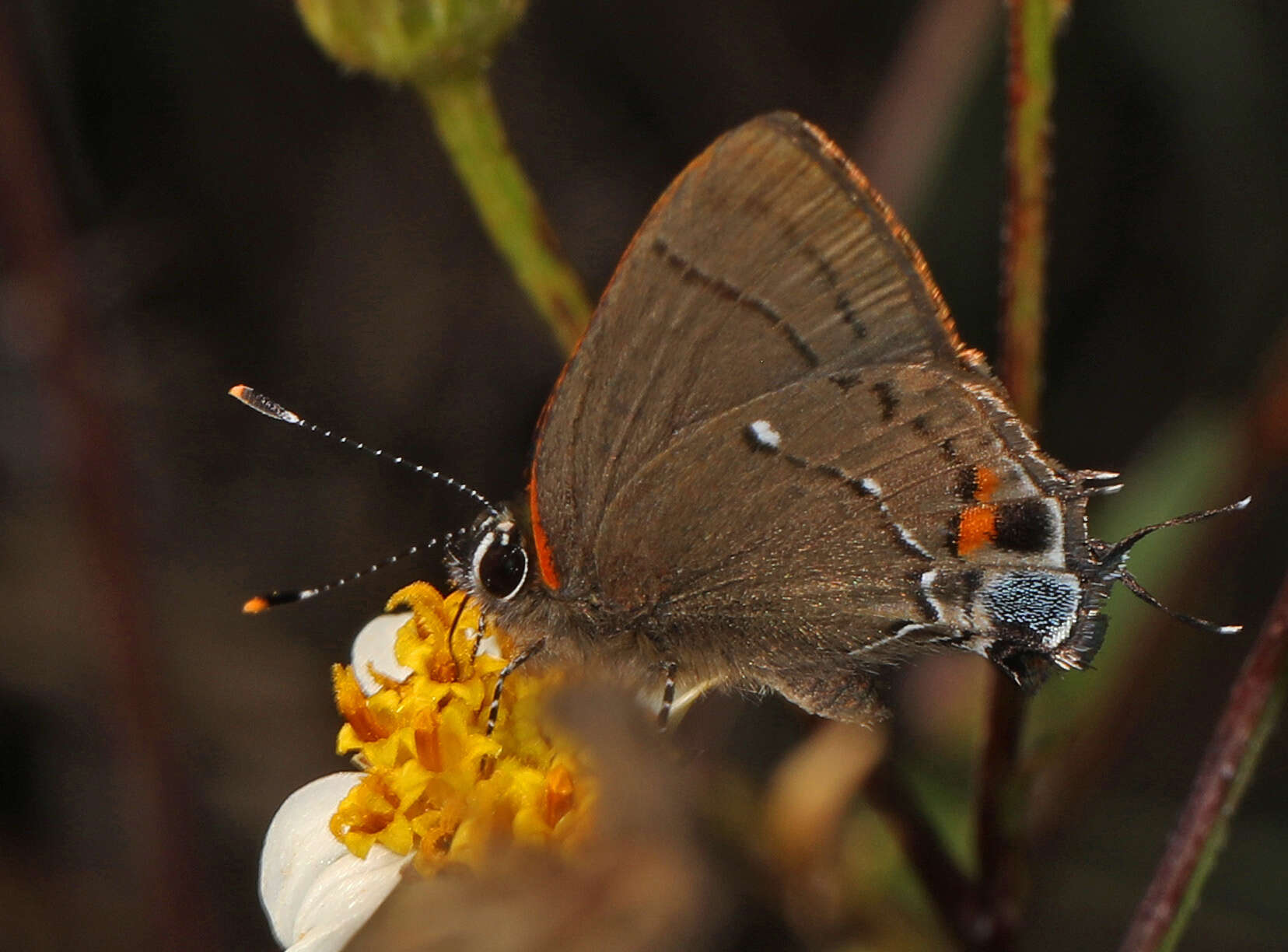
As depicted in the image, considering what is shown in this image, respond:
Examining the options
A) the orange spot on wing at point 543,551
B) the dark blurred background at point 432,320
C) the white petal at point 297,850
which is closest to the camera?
the white petal at point 297,850

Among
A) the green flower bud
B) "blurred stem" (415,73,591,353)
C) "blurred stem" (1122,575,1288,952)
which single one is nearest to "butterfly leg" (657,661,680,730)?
"blurred stem" (415,73,591,353)

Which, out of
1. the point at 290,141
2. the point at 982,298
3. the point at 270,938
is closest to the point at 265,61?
the point at 290,141

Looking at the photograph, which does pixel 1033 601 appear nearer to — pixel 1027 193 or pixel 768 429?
pixel 768 429

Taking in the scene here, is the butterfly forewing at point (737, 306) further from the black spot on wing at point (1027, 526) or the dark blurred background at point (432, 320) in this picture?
the dark blurred background at point (432, 320)

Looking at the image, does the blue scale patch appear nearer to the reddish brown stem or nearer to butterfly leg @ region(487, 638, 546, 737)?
butterfly leg @ region(487, 638, 546, 737)

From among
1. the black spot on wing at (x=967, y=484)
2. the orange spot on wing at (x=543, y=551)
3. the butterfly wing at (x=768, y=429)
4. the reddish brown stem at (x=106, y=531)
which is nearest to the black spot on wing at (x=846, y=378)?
the butterfly wing at (x=768, y=429)

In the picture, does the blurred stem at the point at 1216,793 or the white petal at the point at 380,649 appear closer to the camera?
the blurred stem at the point at 1216,793

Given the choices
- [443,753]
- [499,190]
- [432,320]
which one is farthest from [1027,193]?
[432,320]
